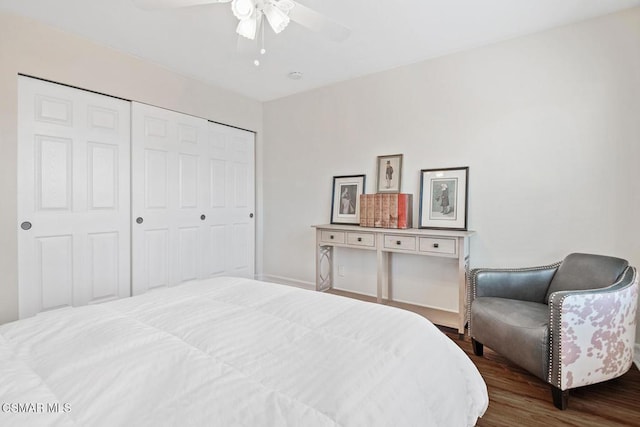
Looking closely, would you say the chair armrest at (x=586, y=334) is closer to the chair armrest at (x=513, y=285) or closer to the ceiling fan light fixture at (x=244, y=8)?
the chair armrest at (x=513, y=285)

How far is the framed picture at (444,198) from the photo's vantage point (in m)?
2.84

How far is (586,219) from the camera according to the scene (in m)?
2.38

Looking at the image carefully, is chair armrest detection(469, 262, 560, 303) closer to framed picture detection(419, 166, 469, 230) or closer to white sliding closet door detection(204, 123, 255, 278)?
framed picture detection(419, 166, 469, 230)

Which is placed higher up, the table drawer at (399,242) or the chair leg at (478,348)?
the table drawer at (399,242)

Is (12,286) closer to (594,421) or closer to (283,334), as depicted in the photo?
(283,334)

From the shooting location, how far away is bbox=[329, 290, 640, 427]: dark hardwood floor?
5.31 feet

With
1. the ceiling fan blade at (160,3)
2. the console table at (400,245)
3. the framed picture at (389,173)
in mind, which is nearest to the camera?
the ceiling fan blade at (160,3)

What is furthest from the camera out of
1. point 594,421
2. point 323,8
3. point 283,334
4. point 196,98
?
point 196,98

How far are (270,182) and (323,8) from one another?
2.33 meters

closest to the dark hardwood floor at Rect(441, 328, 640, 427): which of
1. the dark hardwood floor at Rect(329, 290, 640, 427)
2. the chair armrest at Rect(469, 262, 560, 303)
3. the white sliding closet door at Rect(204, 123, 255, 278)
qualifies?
the dark hardwood floor at Rect(329, 290, 640, 427)

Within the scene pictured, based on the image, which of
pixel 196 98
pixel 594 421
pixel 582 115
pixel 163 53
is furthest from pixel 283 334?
pixel 196 98

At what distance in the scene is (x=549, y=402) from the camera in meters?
1.77

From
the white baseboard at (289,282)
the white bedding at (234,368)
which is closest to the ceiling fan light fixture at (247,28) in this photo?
the white bedding at (234,368)

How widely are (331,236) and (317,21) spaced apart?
6.54 feet
